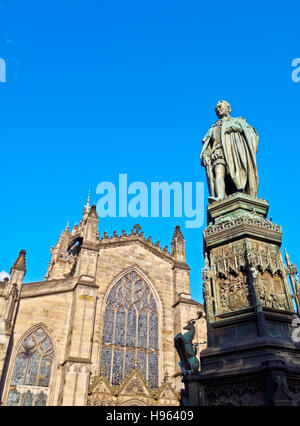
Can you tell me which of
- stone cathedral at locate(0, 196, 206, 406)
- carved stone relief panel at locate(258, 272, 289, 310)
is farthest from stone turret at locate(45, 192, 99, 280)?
carved stone relief panel at locate(258, 272, 289, 310)

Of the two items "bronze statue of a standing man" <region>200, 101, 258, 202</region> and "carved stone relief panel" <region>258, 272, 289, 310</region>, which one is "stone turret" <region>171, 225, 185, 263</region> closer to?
"bronze statue of a standing man" <region>200, 101, 258, 202</region>

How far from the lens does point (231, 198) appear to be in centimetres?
573

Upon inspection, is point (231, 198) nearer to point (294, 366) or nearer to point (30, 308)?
point (294, 366)

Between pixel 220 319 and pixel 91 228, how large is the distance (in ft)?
60.6

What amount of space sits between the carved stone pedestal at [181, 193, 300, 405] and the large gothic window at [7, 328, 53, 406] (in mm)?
15439

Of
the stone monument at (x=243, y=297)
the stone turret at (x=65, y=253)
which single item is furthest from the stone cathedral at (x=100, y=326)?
the stone monument at (x=243, y=297)

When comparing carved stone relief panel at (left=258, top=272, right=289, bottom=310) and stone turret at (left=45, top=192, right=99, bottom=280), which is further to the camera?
stone turret at (left=45, top=192, right=99, bottom=280)

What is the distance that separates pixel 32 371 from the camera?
58.3 feet

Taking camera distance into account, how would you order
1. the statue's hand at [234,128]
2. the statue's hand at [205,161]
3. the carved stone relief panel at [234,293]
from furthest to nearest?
the statue's hand at [205,161]
the statue's hand at [234,128]
the carved stone relief panel at [234,293]

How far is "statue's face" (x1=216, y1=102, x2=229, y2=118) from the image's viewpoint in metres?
6.87

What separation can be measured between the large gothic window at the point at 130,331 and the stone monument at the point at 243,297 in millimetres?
16142

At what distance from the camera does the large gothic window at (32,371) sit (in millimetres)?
17094

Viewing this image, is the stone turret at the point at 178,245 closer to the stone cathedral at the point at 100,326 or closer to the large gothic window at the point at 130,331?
the stone cathedral at the point at 100,326

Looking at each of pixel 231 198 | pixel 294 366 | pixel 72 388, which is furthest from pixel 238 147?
pixel 72 388
